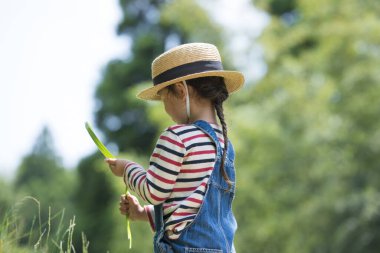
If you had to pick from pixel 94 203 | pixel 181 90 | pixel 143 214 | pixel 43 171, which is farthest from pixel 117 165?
pixel 43 171

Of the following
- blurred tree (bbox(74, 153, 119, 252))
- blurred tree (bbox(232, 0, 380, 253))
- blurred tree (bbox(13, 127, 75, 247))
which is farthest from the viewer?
blurred tree (bbox(13, 127, 75, 247))

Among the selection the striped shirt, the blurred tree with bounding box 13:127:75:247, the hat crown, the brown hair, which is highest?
the hat crown

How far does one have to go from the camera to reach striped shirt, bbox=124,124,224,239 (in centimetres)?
210

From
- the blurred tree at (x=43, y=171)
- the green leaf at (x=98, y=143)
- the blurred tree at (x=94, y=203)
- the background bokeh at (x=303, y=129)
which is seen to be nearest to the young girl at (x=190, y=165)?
the green leaf at (x=98, y=143)

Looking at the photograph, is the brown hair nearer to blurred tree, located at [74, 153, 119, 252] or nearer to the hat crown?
the hat crown

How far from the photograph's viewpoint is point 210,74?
2.26m

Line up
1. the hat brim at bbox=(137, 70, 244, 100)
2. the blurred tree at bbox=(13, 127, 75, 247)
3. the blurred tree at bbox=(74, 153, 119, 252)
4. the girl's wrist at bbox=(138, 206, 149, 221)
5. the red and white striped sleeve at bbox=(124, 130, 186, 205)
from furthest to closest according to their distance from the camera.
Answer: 1. the blurred tree at bbox=(13, 127, 75, 247)
2. the blurred tree at bbox=(74, 153, 119, 252)
3. the girl's wrist at bbox=(138, 206, 149, 221)
4. the hat brim at bbox=(137, 70, 244, 100)
5. the red and white striped sleeve at bbox=(124, 130, 186, 205)

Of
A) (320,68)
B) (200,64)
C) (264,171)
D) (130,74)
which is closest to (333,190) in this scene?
(264,171)

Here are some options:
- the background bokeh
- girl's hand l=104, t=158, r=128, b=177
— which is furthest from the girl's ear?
the background bokeh

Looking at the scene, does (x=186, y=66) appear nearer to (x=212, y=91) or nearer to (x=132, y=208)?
(x=212, y=91)

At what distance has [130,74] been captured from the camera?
20969 mm

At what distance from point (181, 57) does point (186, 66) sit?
4cm

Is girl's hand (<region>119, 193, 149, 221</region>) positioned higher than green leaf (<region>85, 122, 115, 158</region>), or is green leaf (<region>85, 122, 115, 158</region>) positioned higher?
green leaf (<region>85, 122, 115, 158</region>)

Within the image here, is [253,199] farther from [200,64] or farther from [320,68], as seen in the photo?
[200,64]
